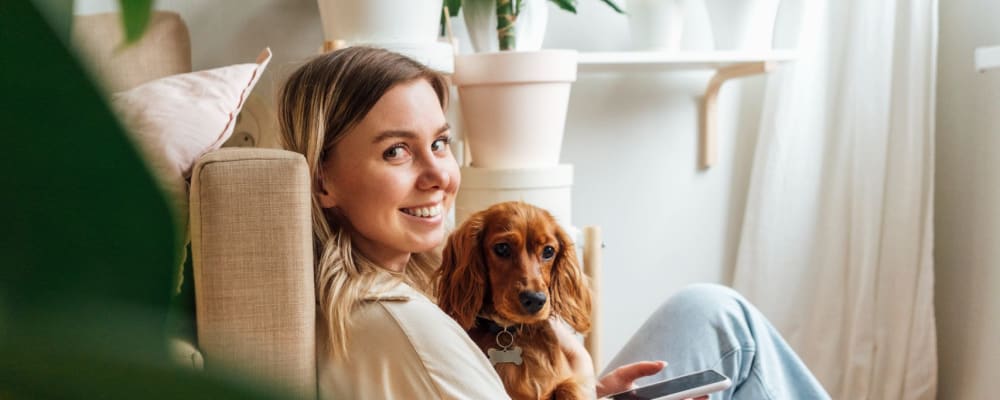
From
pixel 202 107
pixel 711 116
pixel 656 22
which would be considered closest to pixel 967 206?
pixel 711 116

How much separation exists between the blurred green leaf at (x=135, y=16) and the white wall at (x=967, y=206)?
2210 mm

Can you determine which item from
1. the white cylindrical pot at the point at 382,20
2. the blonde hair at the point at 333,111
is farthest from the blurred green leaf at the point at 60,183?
the white cylindrical pot at the point at 382,20

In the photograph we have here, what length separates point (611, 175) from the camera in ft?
7.64

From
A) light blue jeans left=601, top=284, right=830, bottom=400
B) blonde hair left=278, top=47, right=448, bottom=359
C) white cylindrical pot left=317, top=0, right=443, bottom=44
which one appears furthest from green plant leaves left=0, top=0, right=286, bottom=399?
white cylindrical pot left=317, top=0, right=443, bottom=44

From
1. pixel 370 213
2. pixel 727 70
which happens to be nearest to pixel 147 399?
pixel 370 213

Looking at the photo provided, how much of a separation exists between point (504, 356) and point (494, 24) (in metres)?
0.89

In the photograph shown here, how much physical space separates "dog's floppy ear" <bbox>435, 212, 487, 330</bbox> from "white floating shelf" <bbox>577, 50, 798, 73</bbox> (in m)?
0.98

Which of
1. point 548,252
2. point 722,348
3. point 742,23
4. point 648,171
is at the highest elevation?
point 742,23

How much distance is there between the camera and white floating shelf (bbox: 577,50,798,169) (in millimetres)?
2010

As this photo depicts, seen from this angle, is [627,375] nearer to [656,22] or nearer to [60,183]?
[656,22]

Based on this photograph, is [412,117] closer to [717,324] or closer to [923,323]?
[717,324]

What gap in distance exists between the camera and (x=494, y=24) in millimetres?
1798

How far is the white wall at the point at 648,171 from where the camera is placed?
227cm

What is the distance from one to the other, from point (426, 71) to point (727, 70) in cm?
127
